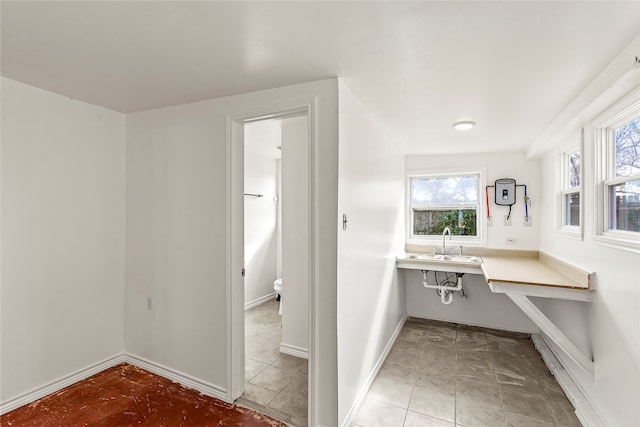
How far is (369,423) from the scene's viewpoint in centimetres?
207

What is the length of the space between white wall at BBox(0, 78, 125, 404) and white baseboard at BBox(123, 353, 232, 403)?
202 mm

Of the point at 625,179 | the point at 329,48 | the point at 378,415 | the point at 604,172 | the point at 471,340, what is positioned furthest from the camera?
the point at 471,340

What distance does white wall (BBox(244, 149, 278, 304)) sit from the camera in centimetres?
439

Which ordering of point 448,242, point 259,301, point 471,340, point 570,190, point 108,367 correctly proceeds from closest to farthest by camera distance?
point 108,367 → point 570,190 → point 471,340 → point 448,242 → point 259,301

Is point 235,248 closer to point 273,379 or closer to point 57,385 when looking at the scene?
point 273,379

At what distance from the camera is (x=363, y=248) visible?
2406mm

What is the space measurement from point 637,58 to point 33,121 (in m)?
3.61

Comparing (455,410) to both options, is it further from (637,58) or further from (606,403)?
(637,58)

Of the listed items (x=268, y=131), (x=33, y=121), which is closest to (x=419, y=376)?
(x=268, y=131)

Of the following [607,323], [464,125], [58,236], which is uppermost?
[464,125]

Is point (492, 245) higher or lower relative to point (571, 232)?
lower

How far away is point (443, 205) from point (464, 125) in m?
1.60

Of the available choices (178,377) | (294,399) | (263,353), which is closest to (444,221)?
(263,353)

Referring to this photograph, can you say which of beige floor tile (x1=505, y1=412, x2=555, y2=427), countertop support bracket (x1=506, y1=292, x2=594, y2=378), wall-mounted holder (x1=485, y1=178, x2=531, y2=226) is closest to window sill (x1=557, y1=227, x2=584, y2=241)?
countertop support bracket (x1=506, y1=292, x2=594, y2=378)
